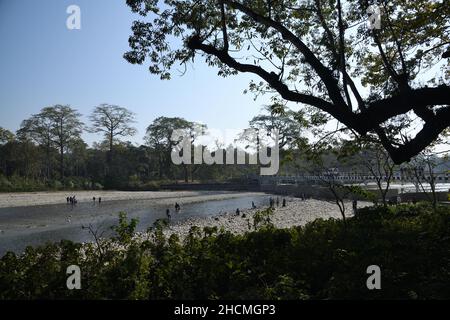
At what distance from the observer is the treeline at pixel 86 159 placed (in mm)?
48969

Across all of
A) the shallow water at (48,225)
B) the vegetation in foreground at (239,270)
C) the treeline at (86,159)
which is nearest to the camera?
the vegetation in foreground at (239,270)

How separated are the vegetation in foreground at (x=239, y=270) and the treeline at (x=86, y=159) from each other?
1806 inches

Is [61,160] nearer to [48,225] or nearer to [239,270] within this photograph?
[48,225]

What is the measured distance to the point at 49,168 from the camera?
179 feet

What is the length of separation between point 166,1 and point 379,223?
6127mm

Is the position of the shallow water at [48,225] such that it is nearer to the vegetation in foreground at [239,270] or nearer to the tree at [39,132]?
the vegetation in foreground at [239,270]

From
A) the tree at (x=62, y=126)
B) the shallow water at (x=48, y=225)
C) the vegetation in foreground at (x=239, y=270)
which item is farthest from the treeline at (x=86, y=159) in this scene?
the vegetation in foreground at (x=239, y=270)

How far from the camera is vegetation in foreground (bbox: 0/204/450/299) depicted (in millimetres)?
3281

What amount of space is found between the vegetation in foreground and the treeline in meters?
45.9

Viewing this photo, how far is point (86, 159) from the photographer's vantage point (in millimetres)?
59000

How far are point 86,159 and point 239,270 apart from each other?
59.9m

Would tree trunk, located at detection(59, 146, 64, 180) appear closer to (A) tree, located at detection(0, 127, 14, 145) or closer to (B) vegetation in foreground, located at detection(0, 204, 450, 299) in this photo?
(A) tree, located at detection(0, 127, 14, 145)

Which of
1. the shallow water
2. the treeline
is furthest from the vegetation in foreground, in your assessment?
the treeline
